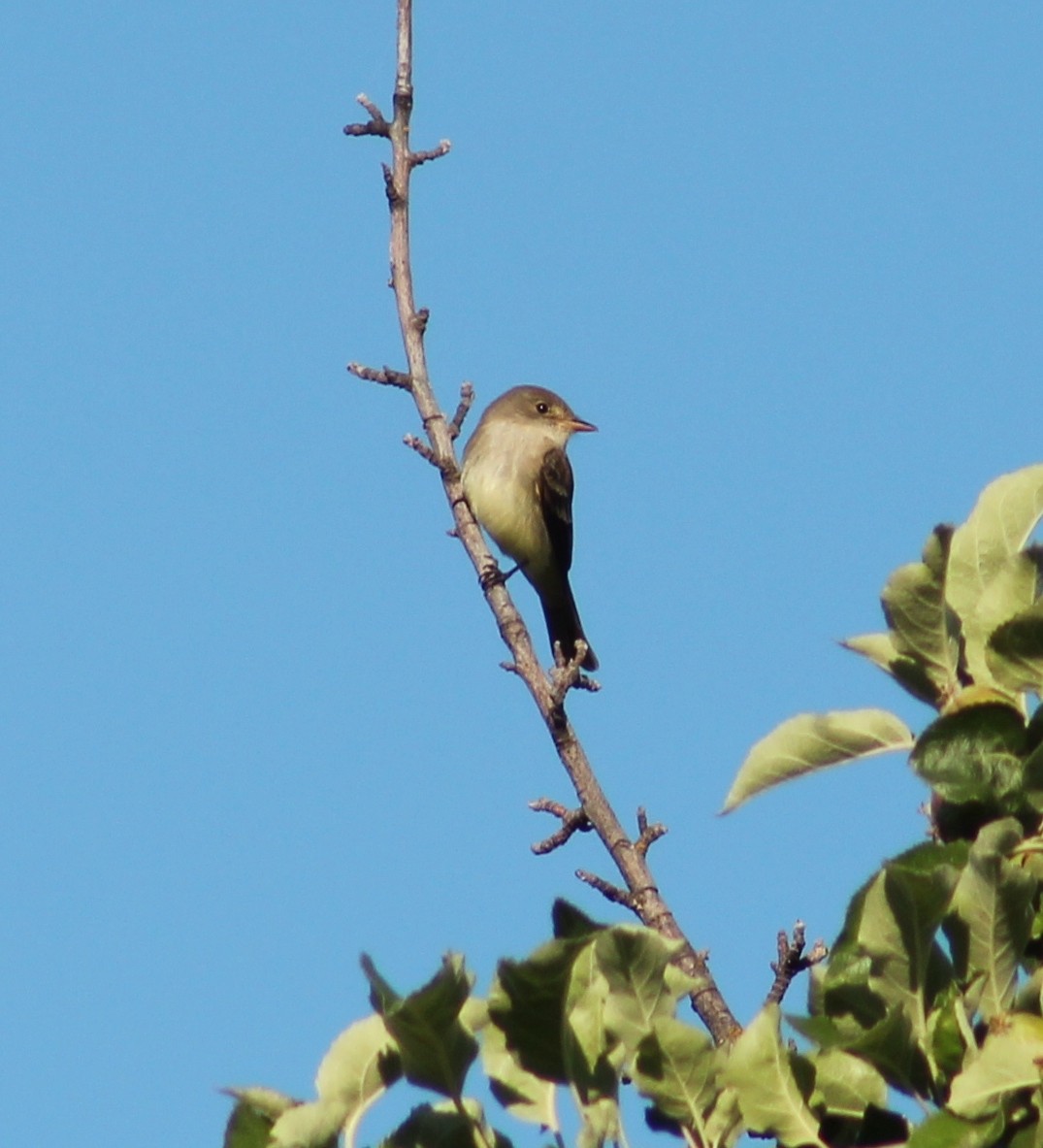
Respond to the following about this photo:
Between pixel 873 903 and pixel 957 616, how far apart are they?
0.50 m

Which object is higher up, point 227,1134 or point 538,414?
point 538,414

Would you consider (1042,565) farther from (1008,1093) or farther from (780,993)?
(780,993)

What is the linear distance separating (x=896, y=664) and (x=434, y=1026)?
84 centimetres

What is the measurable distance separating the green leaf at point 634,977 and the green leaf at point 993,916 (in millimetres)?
340

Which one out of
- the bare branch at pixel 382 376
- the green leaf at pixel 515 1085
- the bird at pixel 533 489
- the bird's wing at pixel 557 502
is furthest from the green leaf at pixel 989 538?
the bird's wing at pixel 557 502

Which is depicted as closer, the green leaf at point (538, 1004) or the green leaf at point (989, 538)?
the green leaf at point (538, 1004)

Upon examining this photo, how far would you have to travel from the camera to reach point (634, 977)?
221 centimetres

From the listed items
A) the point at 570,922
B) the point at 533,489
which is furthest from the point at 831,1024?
the point at 533,489

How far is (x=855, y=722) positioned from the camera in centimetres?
245

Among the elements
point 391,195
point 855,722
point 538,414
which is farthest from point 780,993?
point 538,414

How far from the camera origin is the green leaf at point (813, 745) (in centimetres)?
245

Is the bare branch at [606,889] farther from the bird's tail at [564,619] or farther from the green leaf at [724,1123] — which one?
the bird's tail at [564,619]

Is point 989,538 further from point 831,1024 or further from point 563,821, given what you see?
point 563,821

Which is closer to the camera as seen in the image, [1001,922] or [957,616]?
[1001,922]
